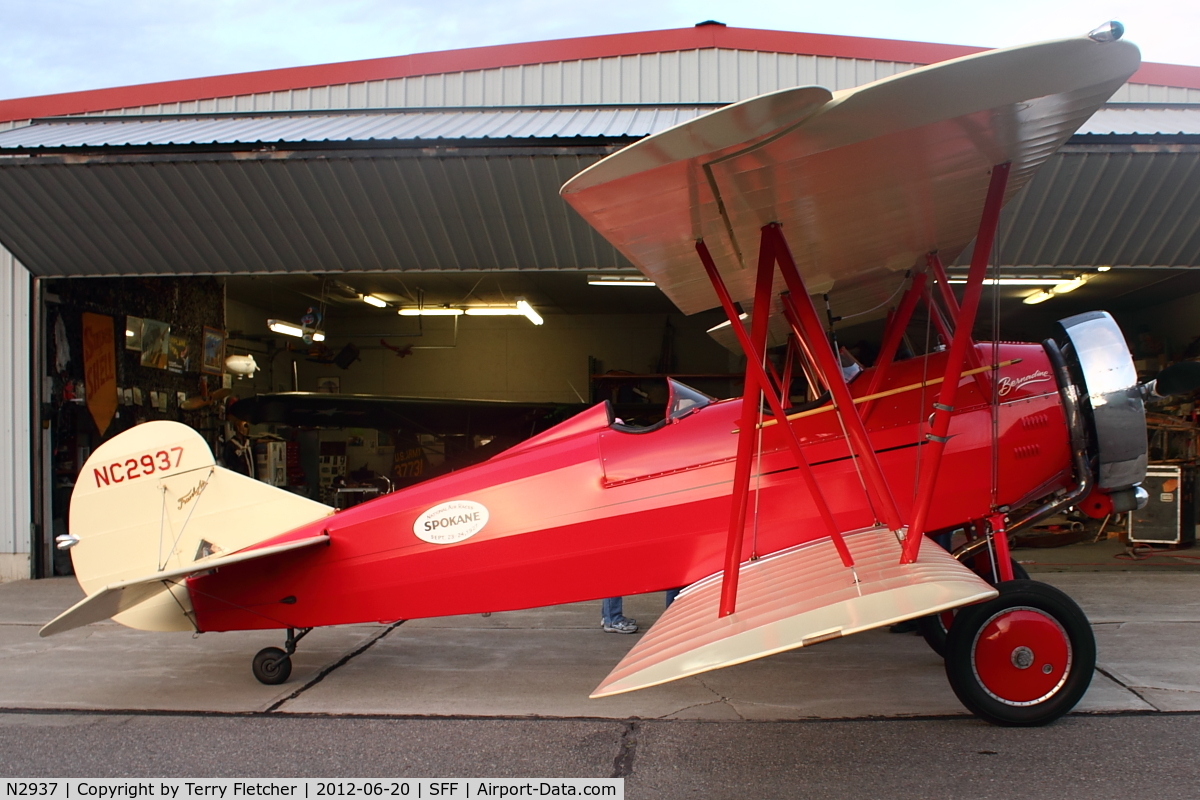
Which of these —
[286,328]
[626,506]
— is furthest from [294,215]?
[286,328]

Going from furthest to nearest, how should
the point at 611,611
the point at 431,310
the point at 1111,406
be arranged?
the point at 431,310
the point at 611,611
the point at 1111,406

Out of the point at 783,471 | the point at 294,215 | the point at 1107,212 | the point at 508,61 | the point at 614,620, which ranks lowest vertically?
the point at 614,620

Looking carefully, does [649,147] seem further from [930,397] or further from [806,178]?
[930,397]

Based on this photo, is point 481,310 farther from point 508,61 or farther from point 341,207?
point 341,207

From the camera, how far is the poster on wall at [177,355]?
10.1 m

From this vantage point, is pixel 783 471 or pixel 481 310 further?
pixel 481 310

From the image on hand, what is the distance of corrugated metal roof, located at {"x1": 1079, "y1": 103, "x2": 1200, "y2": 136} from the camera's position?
6.90 meters

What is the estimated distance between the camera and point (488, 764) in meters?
3.38

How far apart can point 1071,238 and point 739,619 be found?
6010 millimetres

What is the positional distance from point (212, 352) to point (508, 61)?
5.63m

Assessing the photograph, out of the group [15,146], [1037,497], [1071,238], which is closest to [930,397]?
[1037,497]

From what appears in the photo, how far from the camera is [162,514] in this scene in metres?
4.54

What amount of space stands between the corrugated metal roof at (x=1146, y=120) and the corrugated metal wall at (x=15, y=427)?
33.4ft

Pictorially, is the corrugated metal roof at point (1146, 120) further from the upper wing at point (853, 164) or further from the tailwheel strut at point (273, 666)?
the tailwheel strut at point (273, 666)
